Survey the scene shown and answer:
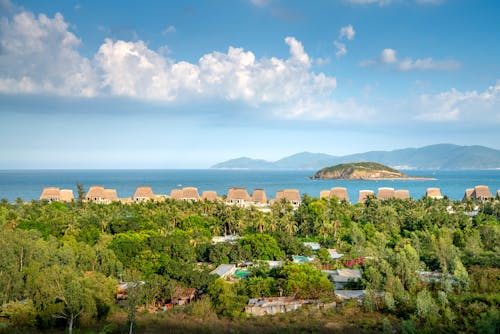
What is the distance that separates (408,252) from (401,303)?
16.7ft

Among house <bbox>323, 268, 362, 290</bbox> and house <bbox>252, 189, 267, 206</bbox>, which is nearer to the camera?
house <bbox>323, 268, 362, 290</bbox>

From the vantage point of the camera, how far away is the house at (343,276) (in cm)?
2200

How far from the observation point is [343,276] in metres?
22.9

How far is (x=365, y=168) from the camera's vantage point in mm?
145625

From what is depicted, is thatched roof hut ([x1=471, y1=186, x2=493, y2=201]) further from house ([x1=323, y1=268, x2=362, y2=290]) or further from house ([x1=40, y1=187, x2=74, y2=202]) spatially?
house ([x1=40, y1=187, x2=74, y2=202])

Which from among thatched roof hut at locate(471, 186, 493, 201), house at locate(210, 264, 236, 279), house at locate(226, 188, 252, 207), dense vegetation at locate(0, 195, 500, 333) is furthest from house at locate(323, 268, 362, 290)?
thatched roof hut at locate(471, 186, 493, 201)

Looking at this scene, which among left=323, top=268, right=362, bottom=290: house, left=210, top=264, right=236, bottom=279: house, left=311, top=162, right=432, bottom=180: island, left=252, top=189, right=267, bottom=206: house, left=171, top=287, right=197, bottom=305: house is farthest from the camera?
left=311, top=162, right=432, bottom=180: island

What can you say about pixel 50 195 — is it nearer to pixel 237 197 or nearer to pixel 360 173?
pixel 237 197

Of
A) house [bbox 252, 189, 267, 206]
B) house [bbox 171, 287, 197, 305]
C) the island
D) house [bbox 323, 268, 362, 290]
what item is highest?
the island

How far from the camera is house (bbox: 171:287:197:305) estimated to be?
66.6 ft

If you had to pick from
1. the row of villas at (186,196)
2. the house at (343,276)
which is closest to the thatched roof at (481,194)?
the row of villas at (186,196)

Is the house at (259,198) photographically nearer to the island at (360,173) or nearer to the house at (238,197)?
the house at (238,197)

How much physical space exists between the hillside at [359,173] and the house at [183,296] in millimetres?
126345

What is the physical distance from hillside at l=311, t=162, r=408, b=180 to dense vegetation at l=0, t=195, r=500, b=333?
10863 cm
